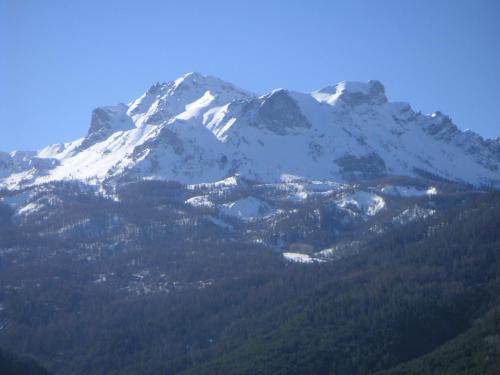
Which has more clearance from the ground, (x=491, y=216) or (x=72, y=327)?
(x=491, y=216)

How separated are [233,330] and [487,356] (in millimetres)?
55827

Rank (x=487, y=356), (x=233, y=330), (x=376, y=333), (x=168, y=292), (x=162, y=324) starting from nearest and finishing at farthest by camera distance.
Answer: (x=487, y=356), (x=376, y=333), (x=233, y=330), (x=162, y=324), (x=168, y=292)

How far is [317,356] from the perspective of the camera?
130 m

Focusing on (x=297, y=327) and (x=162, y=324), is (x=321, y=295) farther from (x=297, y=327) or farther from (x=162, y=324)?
(x=162, y=324)

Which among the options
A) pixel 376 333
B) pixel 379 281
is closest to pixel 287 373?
pixel 376 333

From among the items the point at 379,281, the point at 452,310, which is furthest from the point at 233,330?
the point at 452,310

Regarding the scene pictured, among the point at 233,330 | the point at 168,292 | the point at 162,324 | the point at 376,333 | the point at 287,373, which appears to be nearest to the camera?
the point at 287,373

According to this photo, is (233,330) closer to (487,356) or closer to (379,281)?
(379,281)

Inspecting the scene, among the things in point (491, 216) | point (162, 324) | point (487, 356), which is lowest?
point (487, 356)

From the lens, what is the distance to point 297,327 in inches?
5600

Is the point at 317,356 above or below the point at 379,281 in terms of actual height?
below

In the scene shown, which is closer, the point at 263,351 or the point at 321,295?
the point at 263,351

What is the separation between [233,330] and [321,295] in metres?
17.3

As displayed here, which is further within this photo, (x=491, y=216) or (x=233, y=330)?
(x=491, y=216)
